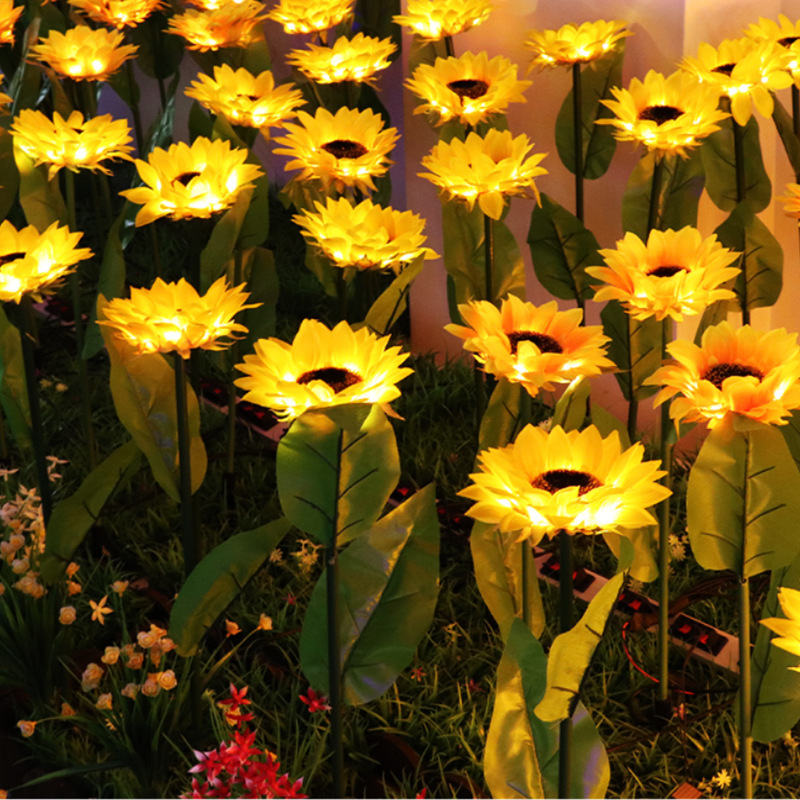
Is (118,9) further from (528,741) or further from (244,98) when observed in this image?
(528,741)

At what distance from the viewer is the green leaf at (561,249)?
1.56m

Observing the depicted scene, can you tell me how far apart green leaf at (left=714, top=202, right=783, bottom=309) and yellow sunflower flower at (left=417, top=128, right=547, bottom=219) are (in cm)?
28

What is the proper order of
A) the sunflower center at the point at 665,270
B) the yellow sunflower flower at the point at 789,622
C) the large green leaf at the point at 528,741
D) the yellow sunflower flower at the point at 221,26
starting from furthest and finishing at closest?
the yellow sunflower flower at the point at 221,26 → the sunflower center at the point at 665,270 → the large green leaf at the point at 528,741 → the yellow sunflower flower at the point at 789,622

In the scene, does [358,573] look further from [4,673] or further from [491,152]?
[491,152]

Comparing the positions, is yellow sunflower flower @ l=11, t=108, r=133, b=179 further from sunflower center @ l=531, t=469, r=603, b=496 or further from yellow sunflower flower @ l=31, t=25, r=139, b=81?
sunflower center @ l=531, t=469, r=603, b=496

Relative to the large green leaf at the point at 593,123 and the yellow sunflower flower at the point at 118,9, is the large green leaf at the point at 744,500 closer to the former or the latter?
the large green leaf at the point at 593,123

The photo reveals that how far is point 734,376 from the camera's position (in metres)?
0.89

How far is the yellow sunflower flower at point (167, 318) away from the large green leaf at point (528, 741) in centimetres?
41

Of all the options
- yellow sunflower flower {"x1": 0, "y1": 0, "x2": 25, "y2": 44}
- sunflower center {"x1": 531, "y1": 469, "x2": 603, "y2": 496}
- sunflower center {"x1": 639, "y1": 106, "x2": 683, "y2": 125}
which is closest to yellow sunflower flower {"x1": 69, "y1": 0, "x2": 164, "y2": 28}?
yellow sunflower flower {"x1": 0, "y1": 0, "x2": 25, "y2": 44}

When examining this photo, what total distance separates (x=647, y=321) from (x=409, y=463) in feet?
1.85

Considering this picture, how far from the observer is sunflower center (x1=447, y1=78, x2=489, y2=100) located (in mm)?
1587

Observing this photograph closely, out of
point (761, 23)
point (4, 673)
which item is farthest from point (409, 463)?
point (761, 23)

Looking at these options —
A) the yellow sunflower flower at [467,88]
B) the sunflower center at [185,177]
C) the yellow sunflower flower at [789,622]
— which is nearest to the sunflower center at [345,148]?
the yellow sunflower flower at [467,88]

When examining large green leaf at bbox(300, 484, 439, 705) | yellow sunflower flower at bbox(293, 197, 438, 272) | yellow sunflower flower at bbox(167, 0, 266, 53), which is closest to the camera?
large green leaf at bbox(300, 484, 439, 705)
